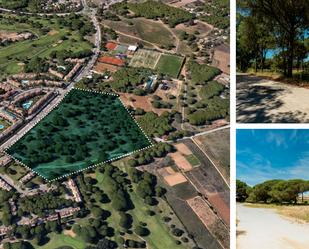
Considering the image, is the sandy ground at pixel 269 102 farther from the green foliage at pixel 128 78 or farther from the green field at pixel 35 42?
the green field at pixel 35 42

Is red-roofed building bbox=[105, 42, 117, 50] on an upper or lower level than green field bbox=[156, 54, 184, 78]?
upper

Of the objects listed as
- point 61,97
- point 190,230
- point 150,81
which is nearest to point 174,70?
point 150,81

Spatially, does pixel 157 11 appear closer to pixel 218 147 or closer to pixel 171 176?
pixel 218 147

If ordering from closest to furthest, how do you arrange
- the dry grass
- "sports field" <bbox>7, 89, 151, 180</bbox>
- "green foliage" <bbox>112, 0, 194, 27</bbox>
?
the dry grass → "sports field" <bbox>7, 89, 151, 180</bbox> → "green foliage" <bbox>112, 0, 194, 27</bbox>

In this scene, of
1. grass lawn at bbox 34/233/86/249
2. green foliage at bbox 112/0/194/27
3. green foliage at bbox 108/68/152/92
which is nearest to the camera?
grass lawn at bbox 34/233/86/249

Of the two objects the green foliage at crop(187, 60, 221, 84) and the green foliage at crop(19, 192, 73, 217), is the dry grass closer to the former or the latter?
the green foliage at crop(19, 192, 73, 217)

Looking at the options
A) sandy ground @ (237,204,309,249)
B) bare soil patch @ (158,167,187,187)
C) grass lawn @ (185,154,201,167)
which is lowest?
bare soil patch @ (158,167,187,187)

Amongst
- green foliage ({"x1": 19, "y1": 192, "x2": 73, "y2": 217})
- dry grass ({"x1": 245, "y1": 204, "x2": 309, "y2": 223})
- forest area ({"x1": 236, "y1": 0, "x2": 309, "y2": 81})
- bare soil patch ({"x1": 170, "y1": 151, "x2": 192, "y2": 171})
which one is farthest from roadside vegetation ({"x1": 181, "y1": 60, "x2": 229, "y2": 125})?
forest area ({"x1": 236, "y1": 0, "x2": 309, "y2": 81})
